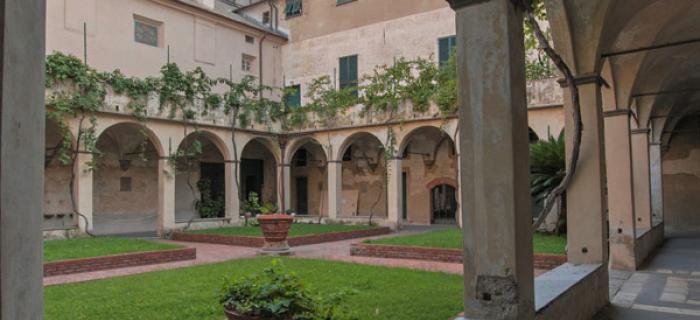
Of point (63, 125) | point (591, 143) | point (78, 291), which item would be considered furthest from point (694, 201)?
point (63, 125)

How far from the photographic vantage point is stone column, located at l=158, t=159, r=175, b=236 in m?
15.9

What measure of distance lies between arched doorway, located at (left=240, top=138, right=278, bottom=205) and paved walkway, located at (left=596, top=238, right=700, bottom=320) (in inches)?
630

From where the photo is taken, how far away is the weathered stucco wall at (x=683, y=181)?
54.4 ft

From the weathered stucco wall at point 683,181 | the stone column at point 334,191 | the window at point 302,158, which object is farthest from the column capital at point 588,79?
the window at point 302,158

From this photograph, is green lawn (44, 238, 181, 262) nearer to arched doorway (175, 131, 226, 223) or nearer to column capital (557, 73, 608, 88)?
arched doorway (175, 131, 226, 223)

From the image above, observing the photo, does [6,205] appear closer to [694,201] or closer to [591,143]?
[591,143]

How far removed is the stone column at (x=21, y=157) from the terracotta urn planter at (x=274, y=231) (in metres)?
10.1

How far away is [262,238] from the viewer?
13539mm

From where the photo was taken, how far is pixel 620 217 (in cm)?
831

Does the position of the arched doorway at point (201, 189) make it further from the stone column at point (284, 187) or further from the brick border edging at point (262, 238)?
the brick border edging at point (262, 238)

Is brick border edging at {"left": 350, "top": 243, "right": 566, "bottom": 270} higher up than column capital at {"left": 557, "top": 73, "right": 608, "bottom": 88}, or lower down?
lower down

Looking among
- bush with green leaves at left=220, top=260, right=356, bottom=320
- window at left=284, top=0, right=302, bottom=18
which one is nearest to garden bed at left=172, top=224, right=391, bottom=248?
bush with green leaves at left=220, top=260, right=356, bottom=320

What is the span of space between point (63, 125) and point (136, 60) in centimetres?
548

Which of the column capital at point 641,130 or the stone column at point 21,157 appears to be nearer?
the stone column at point 21,157
